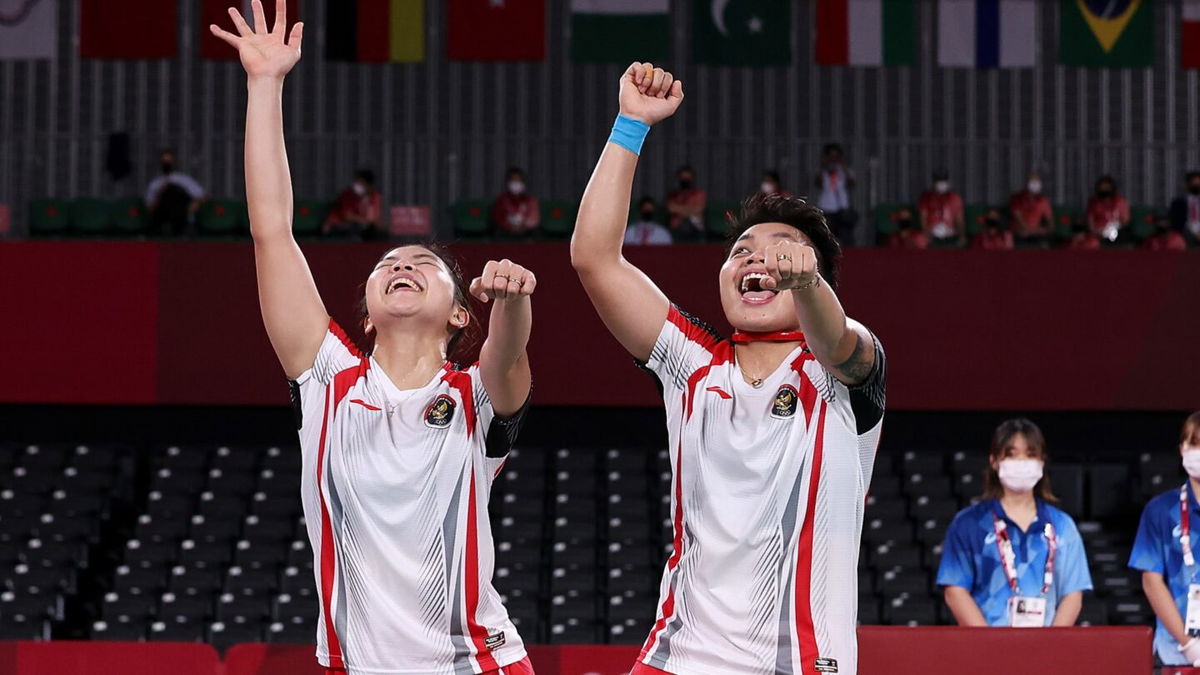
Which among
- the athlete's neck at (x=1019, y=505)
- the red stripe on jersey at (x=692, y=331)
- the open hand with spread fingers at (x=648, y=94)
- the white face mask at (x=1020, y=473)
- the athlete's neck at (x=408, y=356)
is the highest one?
→ the open hand with spread fingers at (x=648, y=94)

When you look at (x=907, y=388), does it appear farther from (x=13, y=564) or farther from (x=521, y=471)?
(x=13, y=564)

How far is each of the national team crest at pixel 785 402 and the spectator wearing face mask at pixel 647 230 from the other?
37.8 feet

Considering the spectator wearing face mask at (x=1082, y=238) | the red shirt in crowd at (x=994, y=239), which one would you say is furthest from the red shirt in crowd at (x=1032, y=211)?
the red shirt in crowd at (x=994, y=239)

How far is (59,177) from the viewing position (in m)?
19.2

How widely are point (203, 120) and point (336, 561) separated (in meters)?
16.7

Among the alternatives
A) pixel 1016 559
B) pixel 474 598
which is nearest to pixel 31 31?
pixel 1016 559

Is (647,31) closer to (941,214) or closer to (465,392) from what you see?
(941,214)

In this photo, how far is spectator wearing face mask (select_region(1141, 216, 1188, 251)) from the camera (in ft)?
50.1

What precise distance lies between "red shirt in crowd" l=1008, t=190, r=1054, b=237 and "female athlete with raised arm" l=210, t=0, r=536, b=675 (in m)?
13.4

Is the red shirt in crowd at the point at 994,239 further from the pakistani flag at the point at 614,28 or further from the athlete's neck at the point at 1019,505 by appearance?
the athlete's neck at the point at 1019,505

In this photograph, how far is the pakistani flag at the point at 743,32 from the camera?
1708 centimetres

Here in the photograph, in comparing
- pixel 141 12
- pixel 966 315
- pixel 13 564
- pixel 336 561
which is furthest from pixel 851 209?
pixel 336 561

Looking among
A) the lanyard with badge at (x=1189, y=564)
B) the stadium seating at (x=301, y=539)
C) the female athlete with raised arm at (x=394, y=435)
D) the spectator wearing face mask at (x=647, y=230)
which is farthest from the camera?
the spectator wearing face mask at (x=647, y=230)

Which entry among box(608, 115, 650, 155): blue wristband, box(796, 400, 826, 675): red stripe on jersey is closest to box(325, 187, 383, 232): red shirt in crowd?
box(608, 115, 650, 155): blue wristband
